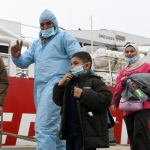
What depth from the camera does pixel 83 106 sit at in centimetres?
316

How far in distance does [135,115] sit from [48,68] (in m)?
1.03

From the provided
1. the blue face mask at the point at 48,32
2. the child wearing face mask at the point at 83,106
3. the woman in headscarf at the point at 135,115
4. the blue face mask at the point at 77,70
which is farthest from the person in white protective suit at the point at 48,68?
the woman in headscarf at the point at 135,115

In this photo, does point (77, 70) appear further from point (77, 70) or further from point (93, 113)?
point (93, 113)

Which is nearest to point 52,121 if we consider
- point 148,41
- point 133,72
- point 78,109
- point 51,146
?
point 51,146

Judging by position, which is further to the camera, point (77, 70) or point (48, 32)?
point (48, 32)

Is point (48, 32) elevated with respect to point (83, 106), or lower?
elevated

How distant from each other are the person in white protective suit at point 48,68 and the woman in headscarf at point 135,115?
655mm

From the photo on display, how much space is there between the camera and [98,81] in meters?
3.28

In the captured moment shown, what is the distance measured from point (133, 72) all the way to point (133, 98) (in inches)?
12.8

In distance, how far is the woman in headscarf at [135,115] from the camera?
382cm

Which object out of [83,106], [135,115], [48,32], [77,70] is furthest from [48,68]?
[135,115]

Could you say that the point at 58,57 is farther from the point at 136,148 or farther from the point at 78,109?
the point at 136,148

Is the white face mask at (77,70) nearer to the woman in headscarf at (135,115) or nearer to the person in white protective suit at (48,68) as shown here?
the person in white protective suit at (48,68)

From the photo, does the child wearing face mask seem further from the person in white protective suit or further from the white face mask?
the person in white protective suit
